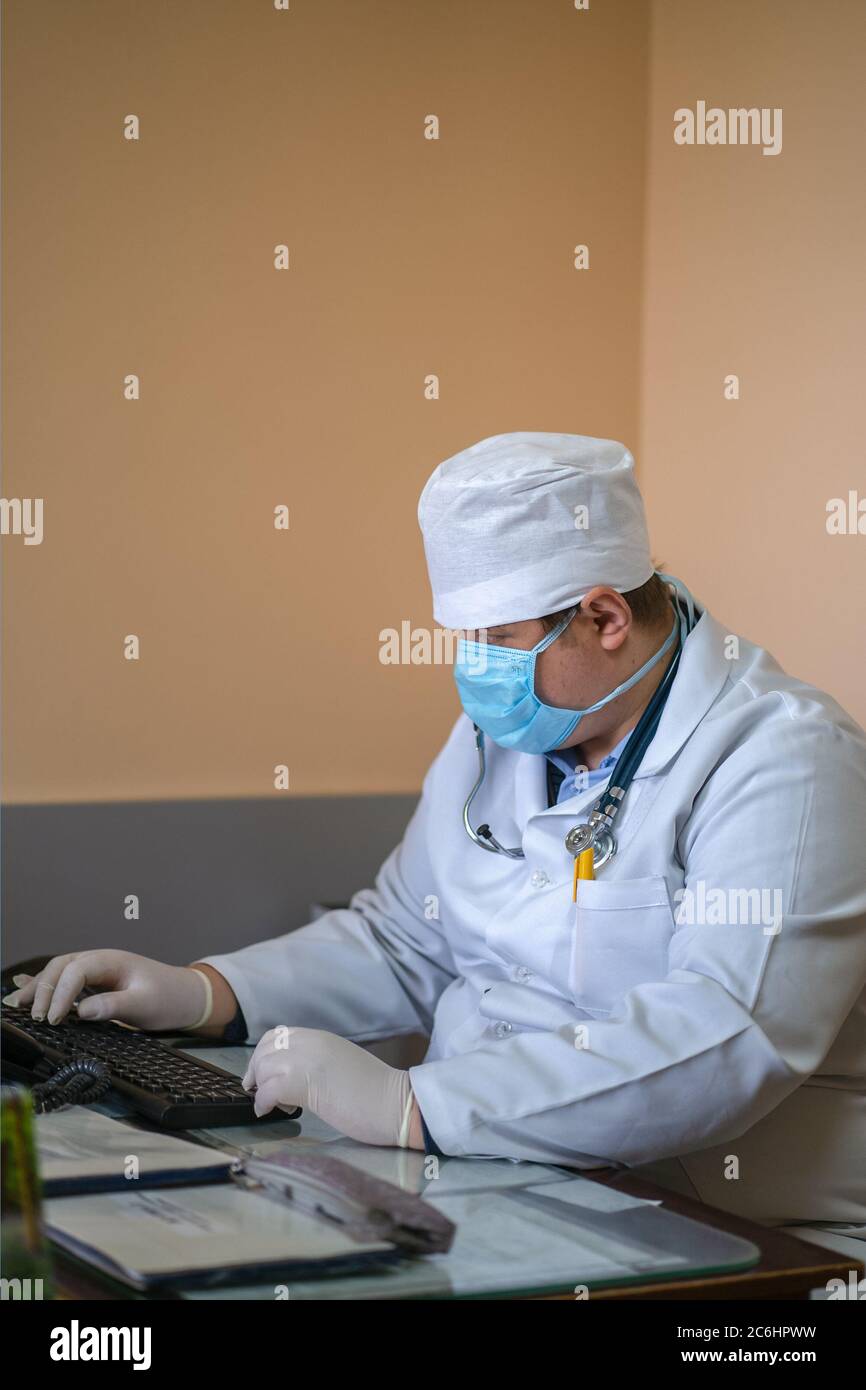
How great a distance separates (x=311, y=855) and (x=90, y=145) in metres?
1.12

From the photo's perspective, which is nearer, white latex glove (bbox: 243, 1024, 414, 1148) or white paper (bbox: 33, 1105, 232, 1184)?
white paper (bbox: 33, 1105, 232, 1184)

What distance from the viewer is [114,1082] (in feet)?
4.13

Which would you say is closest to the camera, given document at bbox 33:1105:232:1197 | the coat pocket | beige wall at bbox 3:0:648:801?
document at bbox 33:1105:232:1197

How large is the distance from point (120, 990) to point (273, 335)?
108 cm

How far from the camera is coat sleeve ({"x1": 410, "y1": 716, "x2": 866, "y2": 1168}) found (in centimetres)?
117

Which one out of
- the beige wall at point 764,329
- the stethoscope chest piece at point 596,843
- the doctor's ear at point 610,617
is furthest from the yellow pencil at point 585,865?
the beige wall at point 764,329

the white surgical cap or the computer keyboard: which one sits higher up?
the white surgical cap

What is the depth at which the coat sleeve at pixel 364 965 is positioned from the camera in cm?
163

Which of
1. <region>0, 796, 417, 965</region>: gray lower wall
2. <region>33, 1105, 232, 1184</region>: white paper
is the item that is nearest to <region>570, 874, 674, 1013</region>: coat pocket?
<region>33, 1105, 232, 1184</region>: white paper

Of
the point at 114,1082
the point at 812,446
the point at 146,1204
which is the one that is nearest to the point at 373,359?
the point at 812,446

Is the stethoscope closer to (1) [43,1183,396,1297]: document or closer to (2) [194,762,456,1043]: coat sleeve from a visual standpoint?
(2) [194,762,456,1043]: coat sleeve

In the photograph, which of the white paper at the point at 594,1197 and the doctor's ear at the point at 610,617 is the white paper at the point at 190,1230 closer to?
the white paper at the point at 594,1197

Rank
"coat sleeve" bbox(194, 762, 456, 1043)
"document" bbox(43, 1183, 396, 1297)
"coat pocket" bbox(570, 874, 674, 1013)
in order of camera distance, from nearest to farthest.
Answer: "document" bbox(43, 1183, 396, 1297) → "coat pocket" bbox(570, 874, 674, 1013) → "coat sleeve" bbox(194, 762, 456, 1043)

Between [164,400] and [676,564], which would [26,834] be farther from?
[676,564]
